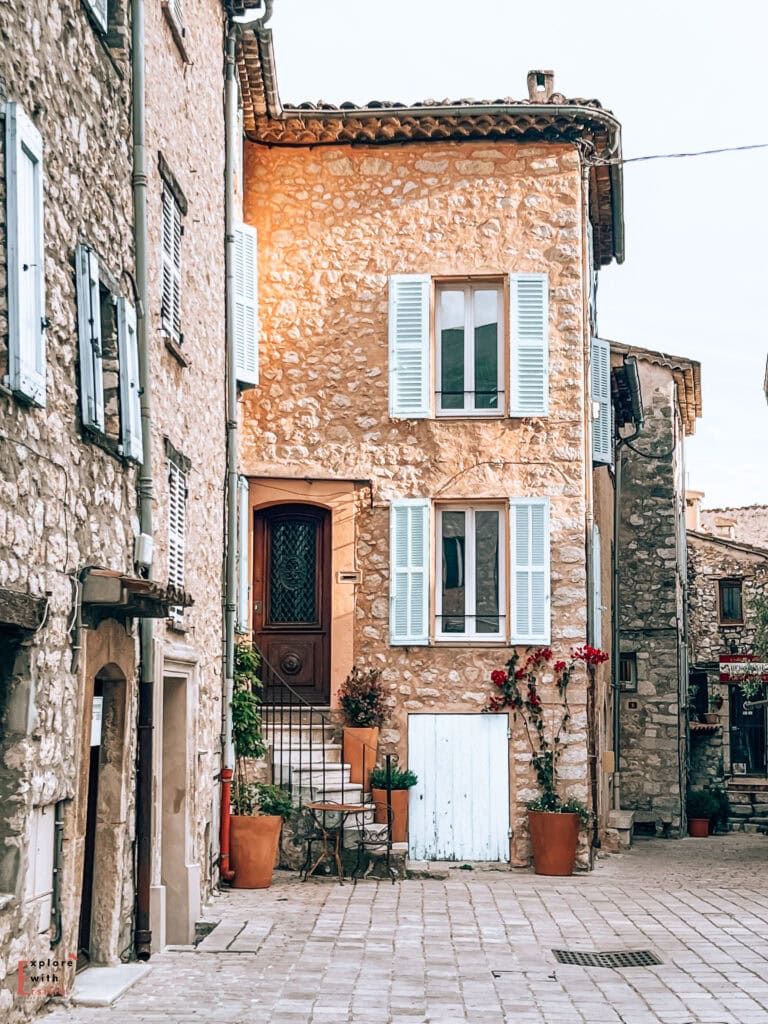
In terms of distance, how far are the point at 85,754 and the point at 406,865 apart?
6676mm

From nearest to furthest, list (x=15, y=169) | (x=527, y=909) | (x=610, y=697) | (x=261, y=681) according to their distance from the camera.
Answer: (x=15, y=169) < (x=527, y=909) < (x=261, y=681) < (x=610, y=697)

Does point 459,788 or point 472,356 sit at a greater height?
point 472,356

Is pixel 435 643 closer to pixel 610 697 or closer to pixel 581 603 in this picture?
pixel 581 603

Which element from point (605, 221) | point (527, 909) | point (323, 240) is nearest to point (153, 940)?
point (527, 909)

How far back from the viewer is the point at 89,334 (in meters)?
7.66

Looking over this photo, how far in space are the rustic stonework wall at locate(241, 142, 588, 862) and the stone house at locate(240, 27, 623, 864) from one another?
0.02 m

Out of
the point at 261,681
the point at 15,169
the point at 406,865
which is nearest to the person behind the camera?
the point at 15,169

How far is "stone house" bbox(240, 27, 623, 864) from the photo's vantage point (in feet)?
48.4

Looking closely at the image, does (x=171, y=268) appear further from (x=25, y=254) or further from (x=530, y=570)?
(x=530, y=570)

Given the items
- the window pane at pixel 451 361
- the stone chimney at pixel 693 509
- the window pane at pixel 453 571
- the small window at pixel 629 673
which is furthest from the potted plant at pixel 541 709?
the stone chimney at pixel 693 509

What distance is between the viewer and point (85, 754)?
25.1ft

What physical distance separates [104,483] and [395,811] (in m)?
7.08

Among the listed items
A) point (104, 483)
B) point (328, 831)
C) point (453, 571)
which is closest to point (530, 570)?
point (453, 571)

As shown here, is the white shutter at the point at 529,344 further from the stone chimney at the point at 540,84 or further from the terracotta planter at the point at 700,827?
the terracotta planter at the point at 700,827
